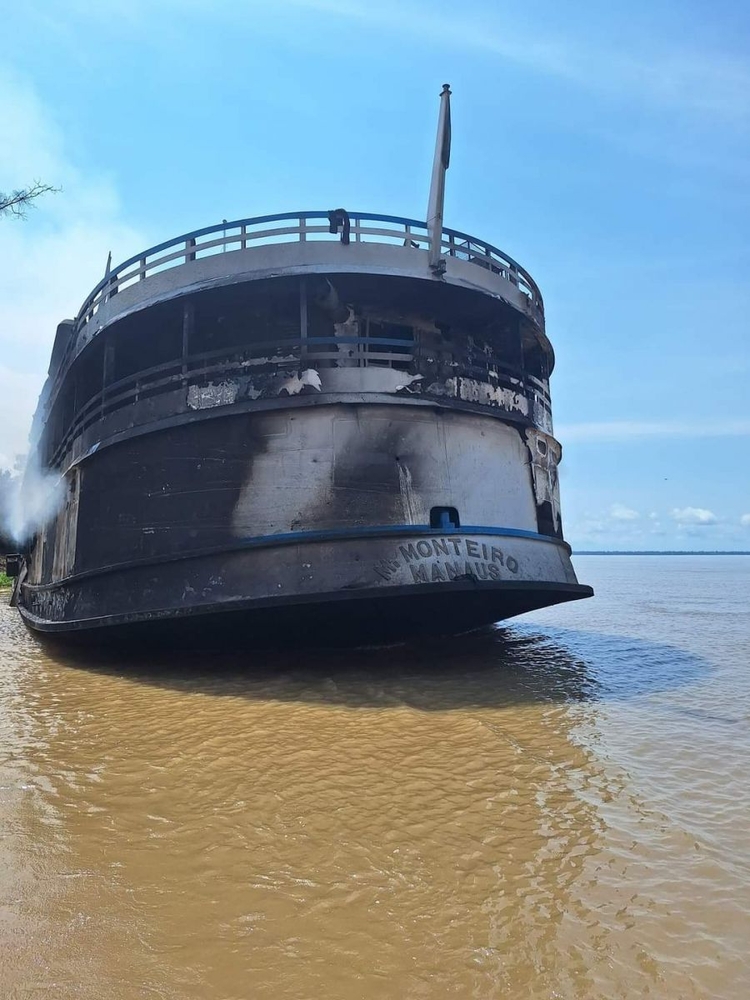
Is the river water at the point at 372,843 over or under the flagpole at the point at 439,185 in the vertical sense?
under

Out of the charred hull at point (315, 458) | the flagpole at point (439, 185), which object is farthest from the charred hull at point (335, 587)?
the flagpole at point (439, 185)

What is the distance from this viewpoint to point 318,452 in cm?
809

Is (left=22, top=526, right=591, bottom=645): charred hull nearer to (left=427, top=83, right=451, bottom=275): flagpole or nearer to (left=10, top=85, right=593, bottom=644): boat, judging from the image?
(left=10, top=85, right=593, bottom=644): boat

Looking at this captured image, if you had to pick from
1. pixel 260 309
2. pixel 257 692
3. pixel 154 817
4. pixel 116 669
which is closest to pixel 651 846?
pixel 154 817

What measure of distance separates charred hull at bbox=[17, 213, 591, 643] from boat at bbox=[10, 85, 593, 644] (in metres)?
0.03

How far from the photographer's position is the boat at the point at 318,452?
7.68 metres

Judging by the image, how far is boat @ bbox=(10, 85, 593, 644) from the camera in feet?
25.2

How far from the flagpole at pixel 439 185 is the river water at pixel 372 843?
18.1 feet

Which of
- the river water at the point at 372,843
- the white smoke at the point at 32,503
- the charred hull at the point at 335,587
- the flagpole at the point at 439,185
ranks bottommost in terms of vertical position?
the river water at the point at 372,843

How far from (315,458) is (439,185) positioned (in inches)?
169

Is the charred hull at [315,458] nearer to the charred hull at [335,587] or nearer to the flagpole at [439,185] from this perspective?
the charred hull at [335,587]

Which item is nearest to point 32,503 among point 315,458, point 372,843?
point 315,458

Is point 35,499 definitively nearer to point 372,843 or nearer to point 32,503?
point 32,503

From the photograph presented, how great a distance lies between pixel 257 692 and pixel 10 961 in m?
4.49
